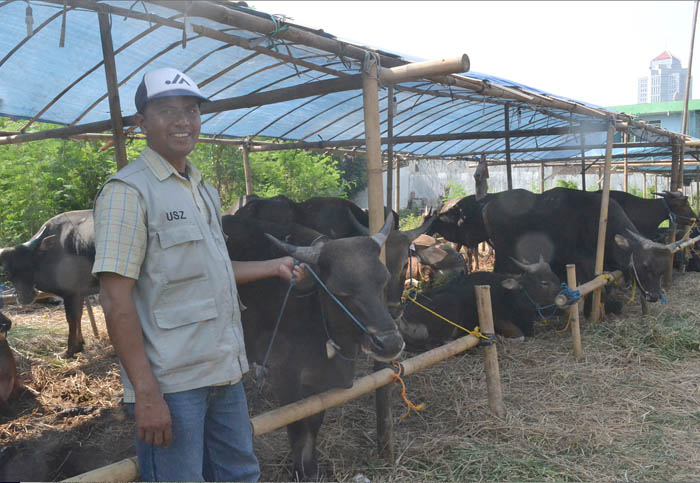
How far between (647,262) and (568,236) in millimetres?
1369

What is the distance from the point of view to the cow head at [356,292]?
116 inches

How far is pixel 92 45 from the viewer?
5.17 meters

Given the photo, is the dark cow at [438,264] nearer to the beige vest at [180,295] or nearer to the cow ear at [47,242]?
the cow ear at [47,242]

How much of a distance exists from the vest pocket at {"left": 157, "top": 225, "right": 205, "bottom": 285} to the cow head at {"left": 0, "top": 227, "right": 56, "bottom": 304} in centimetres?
516

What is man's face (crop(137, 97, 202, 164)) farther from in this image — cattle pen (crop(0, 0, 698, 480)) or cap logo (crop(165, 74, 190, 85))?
cattle pen (crop(0, 0, 698, 480))

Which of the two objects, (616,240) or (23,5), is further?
(616,240)

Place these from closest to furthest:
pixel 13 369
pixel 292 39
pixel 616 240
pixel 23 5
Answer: pixel 292 39 → pixel 23 5 → pixel 13 369 → pixel 616 240

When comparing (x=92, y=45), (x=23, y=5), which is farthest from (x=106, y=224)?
(x=92, y=45)

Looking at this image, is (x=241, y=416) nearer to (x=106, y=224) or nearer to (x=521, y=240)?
(x=106, y=224)

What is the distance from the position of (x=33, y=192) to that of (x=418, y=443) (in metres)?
9.40

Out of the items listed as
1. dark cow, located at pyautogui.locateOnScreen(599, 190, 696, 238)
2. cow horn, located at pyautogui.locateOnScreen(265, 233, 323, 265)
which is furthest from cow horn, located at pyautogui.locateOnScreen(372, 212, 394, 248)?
dark cow, located at pyautogui.locateOnScreen(599, 190, 696, 238)

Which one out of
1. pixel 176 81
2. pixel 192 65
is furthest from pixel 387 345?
pixel 192 65

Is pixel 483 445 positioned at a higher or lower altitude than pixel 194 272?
lower

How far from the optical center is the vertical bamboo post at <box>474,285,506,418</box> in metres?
4.62
